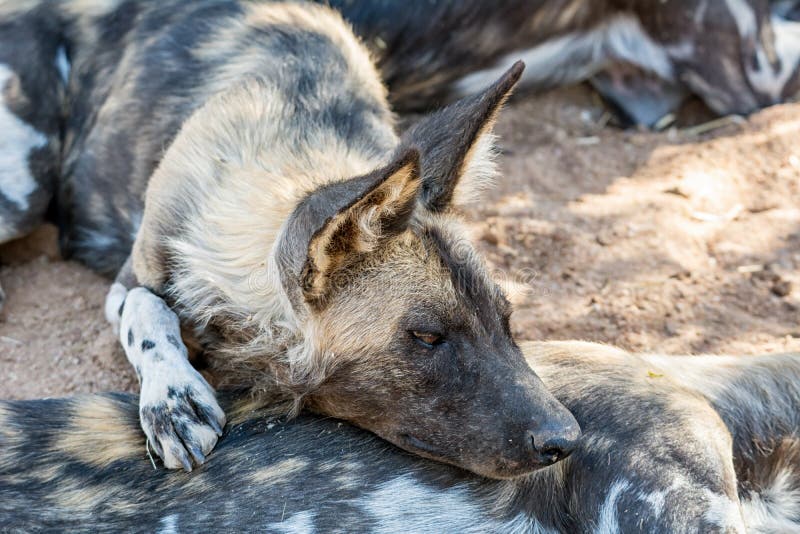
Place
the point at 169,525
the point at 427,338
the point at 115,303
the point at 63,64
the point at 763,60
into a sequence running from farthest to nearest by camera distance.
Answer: the point at 763,60 → the point at 63,64 → the point at 115,303 → the point at 427,338 → the point at 169,525

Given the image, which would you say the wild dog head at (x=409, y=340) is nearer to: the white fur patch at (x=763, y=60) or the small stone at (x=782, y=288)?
the small stone at (x=782, y=288)

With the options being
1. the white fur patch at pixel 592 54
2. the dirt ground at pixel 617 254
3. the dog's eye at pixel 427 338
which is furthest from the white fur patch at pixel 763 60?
the dog's eye at pixel 427 338

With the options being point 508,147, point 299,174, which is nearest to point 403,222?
point 299,174

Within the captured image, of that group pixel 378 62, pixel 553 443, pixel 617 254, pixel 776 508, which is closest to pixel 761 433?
pixel 776 508

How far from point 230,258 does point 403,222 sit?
1.80 feet

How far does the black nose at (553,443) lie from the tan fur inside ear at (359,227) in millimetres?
585

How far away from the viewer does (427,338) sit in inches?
99.7

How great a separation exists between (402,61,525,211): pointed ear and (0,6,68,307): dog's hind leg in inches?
66.2

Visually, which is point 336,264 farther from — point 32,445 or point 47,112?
point 47,112

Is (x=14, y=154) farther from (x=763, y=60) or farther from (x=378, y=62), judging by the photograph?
(x=763, y=60)

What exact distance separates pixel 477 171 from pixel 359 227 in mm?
623

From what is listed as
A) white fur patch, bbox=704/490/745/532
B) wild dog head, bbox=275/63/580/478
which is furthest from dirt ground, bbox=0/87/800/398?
white fur patch, bbox=704/490/745/532

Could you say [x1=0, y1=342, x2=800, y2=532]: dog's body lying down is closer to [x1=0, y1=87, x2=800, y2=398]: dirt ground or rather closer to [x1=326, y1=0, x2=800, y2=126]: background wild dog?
[x1=0, y1=87, x2=800, y2=398]: dirt ground

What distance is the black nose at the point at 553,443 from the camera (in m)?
2.36
